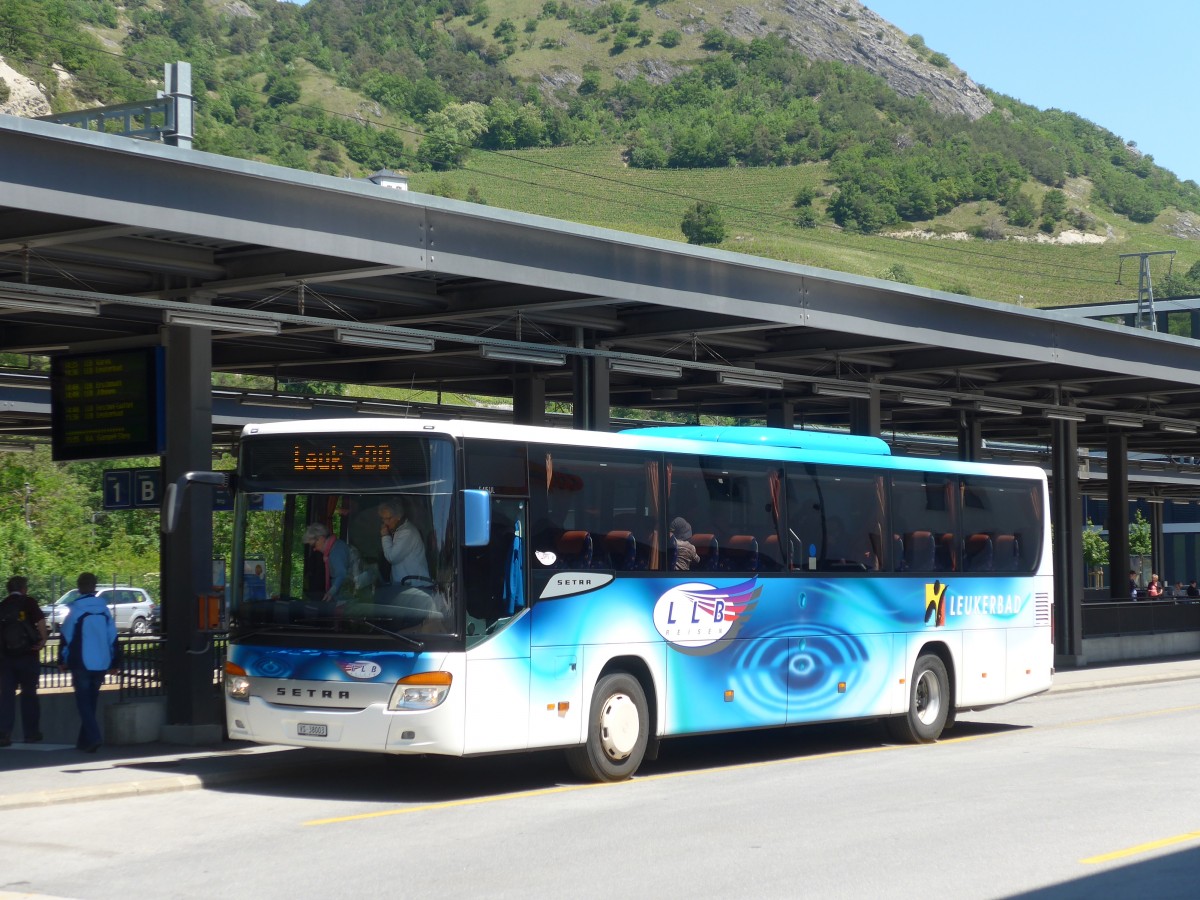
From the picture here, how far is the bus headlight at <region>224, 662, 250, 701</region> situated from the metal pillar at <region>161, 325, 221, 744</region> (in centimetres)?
267

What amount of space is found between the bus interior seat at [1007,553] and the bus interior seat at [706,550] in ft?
17.9

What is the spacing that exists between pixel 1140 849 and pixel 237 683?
741 cm

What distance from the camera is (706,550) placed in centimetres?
1552

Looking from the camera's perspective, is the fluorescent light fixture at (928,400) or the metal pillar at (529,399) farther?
Result: the fluorescent light fixture at (928,400)

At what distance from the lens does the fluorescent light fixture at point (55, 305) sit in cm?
1476

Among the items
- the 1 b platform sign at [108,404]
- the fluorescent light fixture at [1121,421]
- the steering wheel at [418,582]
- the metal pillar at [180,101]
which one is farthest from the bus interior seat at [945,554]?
the fluorescent light fixture at [1121,421]

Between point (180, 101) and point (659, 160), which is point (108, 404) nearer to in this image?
point (180, 101)

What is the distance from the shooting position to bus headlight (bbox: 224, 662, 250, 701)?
13.5 metres

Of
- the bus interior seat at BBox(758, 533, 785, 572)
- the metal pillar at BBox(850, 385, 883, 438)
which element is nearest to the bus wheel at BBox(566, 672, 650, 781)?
the bus interior seat at BBox(758, 533, 785, 572)

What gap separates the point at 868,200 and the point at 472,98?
53954 mm

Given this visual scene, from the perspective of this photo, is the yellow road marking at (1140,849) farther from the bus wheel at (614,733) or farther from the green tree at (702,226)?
the green tree at (702,226)

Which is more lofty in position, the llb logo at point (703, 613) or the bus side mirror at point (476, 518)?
the bus side mirror at point (476, 518)

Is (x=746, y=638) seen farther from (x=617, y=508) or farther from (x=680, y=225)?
(x=680, y=225)

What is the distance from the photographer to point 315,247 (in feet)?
49.8
